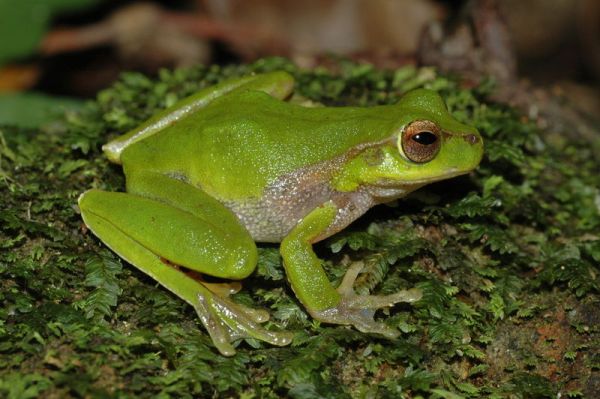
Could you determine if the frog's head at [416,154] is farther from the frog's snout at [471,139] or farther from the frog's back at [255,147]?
the frog's back at [255,147]

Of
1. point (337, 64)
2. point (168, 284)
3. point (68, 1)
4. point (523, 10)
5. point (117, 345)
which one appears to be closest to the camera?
point (117, 345)

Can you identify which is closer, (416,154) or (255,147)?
(416,154)

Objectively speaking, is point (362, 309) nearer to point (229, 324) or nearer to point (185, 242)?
point (229, 324)

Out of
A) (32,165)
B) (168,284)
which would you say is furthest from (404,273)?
(32,165)

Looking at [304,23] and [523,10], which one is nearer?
[304,23]

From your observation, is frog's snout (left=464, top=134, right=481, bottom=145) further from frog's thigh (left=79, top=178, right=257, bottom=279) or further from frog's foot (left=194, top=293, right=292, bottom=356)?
frog's foot (left=194, top=293, right=292, bottom=356)

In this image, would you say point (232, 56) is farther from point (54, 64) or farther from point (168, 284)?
point (168, 284)

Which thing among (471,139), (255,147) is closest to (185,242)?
(255,147)
